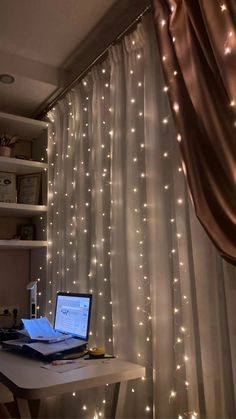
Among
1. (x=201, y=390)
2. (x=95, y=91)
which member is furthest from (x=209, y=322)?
(x=95, y=91)

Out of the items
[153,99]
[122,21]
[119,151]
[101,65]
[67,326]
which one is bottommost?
[67,326]

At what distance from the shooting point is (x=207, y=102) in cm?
131

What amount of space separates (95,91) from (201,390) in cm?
169

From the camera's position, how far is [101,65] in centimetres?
222

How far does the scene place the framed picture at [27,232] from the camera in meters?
2.88

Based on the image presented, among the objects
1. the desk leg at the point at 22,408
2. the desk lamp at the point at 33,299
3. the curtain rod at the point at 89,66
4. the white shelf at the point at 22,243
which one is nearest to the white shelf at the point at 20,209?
the white shelf at the point at 22,243

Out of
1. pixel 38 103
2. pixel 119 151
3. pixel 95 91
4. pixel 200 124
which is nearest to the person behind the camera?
pixel 200 124

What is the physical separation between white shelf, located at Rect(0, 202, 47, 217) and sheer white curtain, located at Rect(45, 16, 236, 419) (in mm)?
246

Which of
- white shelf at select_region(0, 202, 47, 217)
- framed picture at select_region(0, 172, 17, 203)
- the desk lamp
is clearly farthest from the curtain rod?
the desk lamp

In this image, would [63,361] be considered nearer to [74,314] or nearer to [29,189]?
[74,314]

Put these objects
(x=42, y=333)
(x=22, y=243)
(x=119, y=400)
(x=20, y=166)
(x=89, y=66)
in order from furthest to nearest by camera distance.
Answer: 1. (x=20, y=166)
2. (x=22, y=243)
3. (x=89, y=66)
4. (x=42, y=333)
5. (x=119, y=400)

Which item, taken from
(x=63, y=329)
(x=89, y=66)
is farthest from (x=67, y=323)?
(x=89, y=66)

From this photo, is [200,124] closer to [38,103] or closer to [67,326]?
[67,326]

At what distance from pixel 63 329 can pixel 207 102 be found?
1430 millimetres
